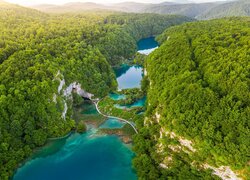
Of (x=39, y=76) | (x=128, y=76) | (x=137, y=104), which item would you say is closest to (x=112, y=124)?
(x=137, y=104)

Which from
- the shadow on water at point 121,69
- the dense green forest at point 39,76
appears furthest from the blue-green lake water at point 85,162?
the shadow on water at point 121,69

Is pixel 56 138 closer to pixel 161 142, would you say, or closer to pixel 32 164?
pixel 32 164

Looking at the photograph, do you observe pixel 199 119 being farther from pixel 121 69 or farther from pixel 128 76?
pixel 121 69

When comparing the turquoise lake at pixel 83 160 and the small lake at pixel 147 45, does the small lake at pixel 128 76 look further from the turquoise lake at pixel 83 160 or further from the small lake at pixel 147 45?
the small lake at pixel 147 45

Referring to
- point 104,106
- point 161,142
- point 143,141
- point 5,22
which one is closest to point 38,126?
point 104,106

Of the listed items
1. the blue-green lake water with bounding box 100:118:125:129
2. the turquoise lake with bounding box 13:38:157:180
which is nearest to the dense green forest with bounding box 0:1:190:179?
the turquoise lake with bounding box 13:38:157:180

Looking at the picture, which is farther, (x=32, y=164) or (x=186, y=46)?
(x=186, y=46)
